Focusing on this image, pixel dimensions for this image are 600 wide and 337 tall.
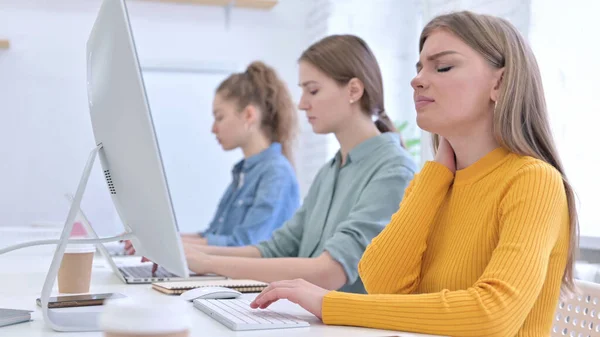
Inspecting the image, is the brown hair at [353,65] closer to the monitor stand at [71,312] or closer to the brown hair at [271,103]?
the brown hair at [271,103]

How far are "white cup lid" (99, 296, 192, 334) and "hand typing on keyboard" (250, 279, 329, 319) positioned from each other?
449mm

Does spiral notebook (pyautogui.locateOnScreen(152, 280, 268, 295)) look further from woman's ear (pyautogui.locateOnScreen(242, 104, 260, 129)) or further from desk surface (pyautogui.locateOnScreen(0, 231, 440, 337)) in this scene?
woman's ear (pyautogui.locateOnScreen(242, 104, 260, 129))

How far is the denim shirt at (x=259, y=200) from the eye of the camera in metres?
2.59

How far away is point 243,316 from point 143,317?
439mm

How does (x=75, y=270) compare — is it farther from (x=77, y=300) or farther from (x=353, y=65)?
(x=353, y=65)

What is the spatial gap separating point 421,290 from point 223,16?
307 cm

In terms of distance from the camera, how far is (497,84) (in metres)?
1.30

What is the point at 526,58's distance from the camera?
1302 mm

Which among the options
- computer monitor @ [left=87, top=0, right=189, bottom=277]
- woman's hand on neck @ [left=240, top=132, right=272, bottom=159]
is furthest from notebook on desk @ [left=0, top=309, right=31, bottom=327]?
woman's hand on neck @ [left=240, top=132, right=272, bottom=159]

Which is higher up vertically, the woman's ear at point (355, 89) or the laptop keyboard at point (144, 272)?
the woman's ear at point (355, 89)

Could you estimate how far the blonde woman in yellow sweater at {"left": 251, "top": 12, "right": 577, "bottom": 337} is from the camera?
3.59 ft

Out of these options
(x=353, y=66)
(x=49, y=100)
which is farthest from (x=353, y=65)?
(x=49, y=100)

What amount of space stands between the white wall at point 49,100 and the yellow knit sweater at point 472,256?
282 centimetres

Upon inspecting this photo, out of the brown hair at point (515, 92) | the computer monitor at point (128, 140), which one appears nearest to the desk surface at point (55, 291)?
the computer monitor at point (128, 140)
